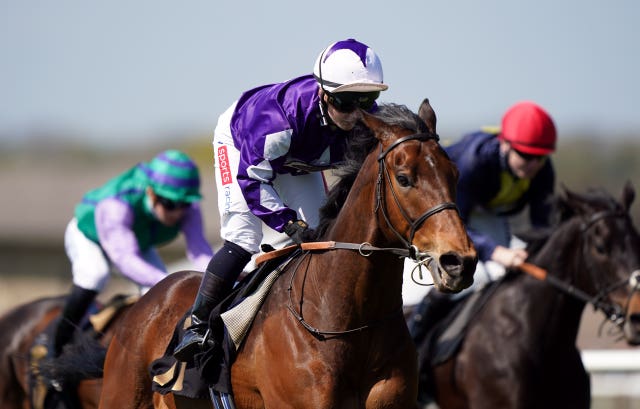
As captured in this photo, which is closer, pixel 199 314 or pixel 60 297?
pixel 199 314

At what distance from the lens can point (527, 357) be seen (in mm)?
6004

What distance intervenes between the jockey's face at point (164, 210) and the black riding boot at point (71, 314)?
67 cm

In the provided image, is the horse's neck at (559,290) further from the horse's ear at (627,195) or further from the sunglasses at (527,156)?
the sunglasses at (527,156)

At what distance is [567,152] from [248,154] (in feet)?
126

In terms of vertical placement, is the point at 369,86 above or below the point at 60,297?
above

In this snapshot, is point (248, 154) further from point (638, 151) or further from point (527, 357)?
point (638, 151)

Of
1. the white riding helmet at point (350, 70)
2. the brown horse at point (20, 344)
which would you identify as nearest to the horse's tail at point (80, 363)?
the brown horse at point (20, 344)

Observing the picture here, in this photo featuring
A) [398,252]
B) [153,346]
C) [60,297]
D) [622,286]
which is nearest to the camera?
[398,252]

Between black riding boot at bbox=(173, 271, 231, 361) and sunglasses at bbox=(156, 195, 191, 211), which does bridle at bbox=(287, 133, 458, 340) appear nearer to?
black riding boot at bbox=(173, 271, 231, 361)

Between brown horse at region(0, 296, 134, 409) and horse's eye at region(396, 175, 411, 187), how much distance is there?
4010 mm

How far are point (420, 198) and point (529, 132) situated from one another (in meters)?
3.04

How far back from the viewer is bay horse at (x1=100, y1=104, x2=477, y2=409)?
3826 millimetres

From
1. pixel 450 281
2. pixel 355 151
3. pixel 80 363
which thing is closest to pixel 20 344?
pixel 80 363

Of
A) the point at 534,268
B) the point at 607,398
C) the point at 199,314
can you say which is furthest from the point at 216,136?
the point at 607,398
